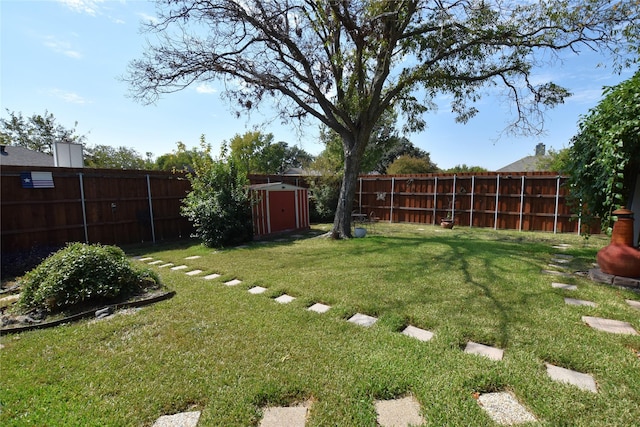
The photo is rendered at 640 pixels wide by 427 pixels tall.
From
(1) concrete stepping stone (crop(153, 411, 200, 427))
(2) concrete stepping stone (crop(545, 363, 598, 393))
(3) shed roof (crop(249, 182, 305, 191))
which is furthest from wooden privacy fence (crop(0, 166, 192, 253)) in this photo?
(2) concrete stepping stone (crop(545, 363, 598, 393))

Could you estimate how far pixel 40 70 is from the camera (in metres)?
4.43

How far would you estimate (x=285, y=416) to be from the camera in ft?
5.49

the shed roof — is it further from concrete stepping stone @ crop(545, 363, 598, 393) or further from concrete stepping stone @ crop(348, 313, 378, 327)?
concrete stepping stone @ crop(545, 363, 598, 393)

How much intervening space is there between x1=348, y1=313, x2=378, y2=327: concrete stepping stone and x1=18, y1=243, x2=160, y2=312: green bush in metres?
2.77

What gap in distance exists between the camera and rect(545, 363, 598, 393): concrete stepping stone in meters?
1.83

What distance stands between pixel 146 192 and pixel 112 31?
4.08 metres

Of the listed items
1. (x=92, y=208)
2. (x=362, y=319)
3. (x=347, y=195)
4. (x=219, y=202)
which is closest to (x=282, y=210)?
(x=219, y=202)

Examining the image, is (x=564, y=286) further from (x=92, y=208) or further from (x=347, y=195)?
(x=92, y=208)

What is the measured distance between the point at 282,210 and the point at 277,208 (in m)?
0.24

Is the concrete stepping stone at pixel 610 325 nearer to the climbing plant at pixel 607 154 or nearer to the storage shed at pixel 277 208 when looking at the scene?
the climbing plant at pixel 607 154

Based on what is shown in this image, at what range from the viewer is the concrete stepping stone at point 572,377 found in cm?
183

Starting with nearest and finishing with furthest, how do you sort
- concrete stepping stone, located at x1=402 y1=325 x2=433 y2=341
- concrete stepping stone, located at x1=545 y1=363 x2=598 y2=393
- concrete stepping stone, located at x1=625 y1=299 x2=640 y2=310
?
concrete stepping stone, located at x1=545 y1=363 x2=598 y2=393
concrete stepping stone, located at x1=402 y1=325 x2=433 y2=341
concrete stepping stone, located at x1=625 y1=299 x2=640 y2=310

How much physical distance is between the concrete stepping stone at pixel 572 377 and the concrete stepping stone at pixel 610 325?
98 centimetres

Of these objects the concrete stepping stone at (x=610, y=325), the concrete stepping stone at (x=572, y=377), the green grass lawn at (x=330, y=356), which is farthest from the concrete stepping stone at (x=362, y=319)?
the concrete stepping stone at (x=610, y=325)
